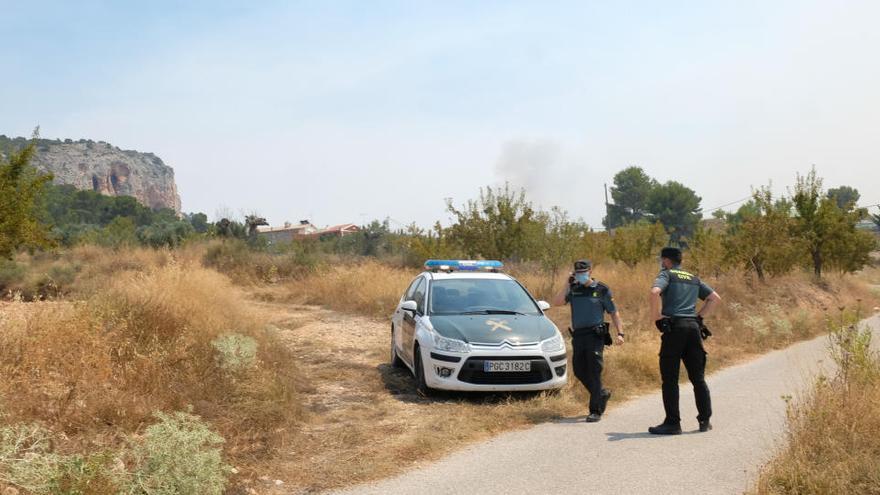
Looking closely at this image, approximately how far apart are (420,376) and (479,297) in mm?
1576

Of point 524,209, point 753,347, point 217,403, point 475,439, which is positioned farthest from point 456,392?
point 524,209

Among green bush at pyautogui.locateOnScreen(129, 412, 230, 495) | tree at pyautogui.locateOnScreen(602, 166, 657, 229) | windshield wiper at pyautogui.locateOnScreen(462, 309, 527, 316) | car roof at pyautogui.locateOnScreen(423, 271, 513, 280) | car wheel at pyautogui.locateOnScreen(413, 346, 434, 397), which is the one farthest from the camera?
tree at pyautogui.locateOnScreen(602, 166, 657, 229)

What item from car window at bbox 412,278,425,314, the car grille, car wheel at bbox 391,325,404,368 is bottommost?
car wheel at bbox 391,325,404,368

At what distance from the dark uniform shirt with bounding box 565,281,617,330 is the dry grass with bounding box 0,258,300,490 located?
3.32 meters

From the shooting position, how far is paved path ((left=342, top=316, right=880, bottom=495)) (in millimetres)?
5098

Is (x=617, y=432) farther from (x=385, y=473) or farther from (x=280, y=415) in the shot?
(x=280, y=415)

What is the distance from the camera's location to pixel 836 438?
5.06 meters

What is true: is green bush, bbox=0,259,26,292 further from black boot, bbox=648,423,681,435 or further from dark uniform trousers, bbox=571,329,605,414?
black boot, bbox=648,423,681,435

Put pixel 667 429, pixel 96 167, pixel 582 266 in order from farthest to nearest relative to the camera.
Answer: pixel 96 167 < pixel 582 266 < pixel 667 429

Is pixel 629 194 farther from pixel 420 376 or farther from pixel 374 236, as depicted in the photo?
pixel 420 376

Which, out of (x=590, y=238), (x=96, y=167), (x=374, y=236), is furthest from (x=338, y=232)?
(x=96, y=167)

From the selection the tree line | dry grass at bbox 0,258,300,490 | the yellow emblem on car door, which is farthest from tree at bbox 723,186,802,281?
dry grass at bbox 0,258,300,490

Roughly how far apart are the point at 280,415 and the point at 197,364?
1242 millimetres

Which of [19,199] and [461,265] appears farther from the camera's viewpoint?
[19,199]
